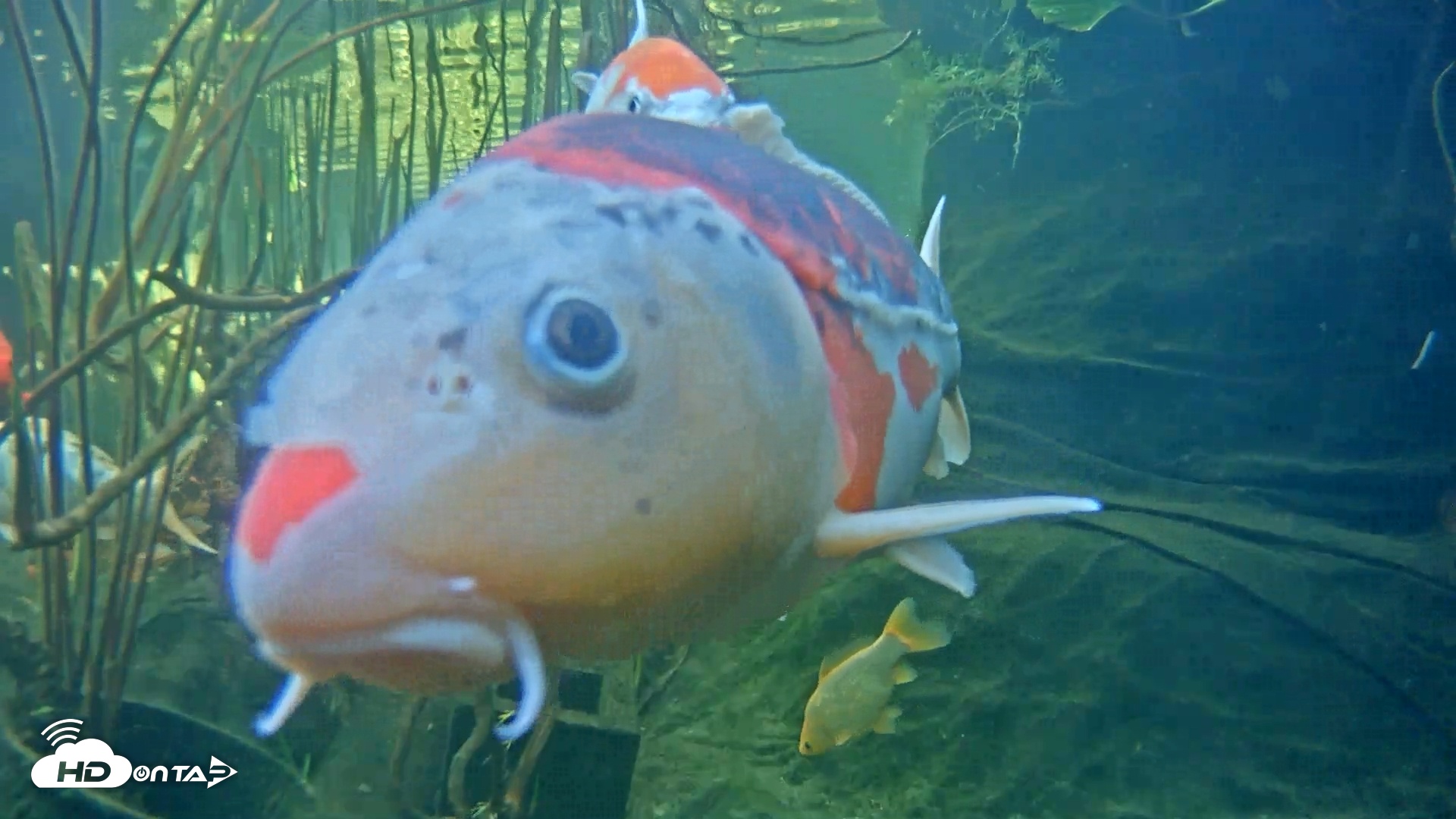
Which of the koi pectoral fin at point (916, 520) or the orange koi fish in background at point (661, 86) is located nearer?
the koi pectoral fin at point (916, 520)

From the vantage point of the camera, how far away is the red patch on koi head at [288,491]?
2.83ft

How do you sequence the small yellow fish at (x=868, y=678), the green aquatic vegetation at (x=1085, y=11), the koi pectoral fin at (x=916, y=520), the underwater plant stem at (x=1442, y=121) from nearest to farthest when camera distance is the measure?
the koi pectoral fin at (x=916, y=520)
the small yellow fish at (x=868, y=678)
the underwater plant stem at (x=1442, y=121)
the green aquatic vegetation at (x=1085, y=11)

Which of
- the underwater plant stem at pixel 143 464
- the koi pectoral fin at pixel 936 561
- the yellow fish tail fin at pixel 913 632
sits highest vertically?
the koi pectoral fin at pixel 936 561

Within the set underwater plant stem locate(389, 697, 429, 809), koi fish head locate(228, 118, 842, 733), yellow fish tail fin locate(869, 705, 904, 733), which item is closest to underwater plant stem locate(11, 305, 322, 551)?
underwater plant stem locate(389, 697, 429, 809)

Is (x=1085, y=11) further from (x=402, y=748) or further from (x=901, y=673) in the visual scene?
(x=402, y=748)

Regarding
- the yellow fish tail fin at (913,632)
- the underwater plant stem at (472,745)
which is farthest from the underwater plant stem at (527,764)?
the yellow fish tail fin at (913,632)

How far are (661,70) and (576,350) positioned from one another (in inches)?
64.5

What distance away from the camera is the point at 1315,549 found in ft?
12.7

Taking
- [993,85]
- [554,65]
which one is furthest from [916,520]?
[993,85]

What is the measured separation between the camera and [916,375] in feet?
5.44

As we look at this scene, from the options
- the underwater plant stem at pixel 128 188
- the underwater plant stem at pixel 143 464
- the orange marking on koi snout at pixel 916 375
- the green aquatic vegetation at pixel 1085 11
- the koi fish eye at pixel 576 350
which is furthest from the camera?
the green aquatic vegetation at pixel 1085 11

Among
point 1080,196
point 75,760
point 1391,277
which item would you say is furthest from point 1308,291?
point 75,760

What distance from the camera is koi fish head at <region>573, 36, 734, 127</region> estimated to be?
7.50ft

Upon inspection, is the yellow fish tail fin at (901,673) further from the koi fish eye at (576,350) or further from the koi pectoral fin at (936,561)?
the koi fish eye at (576,350)
